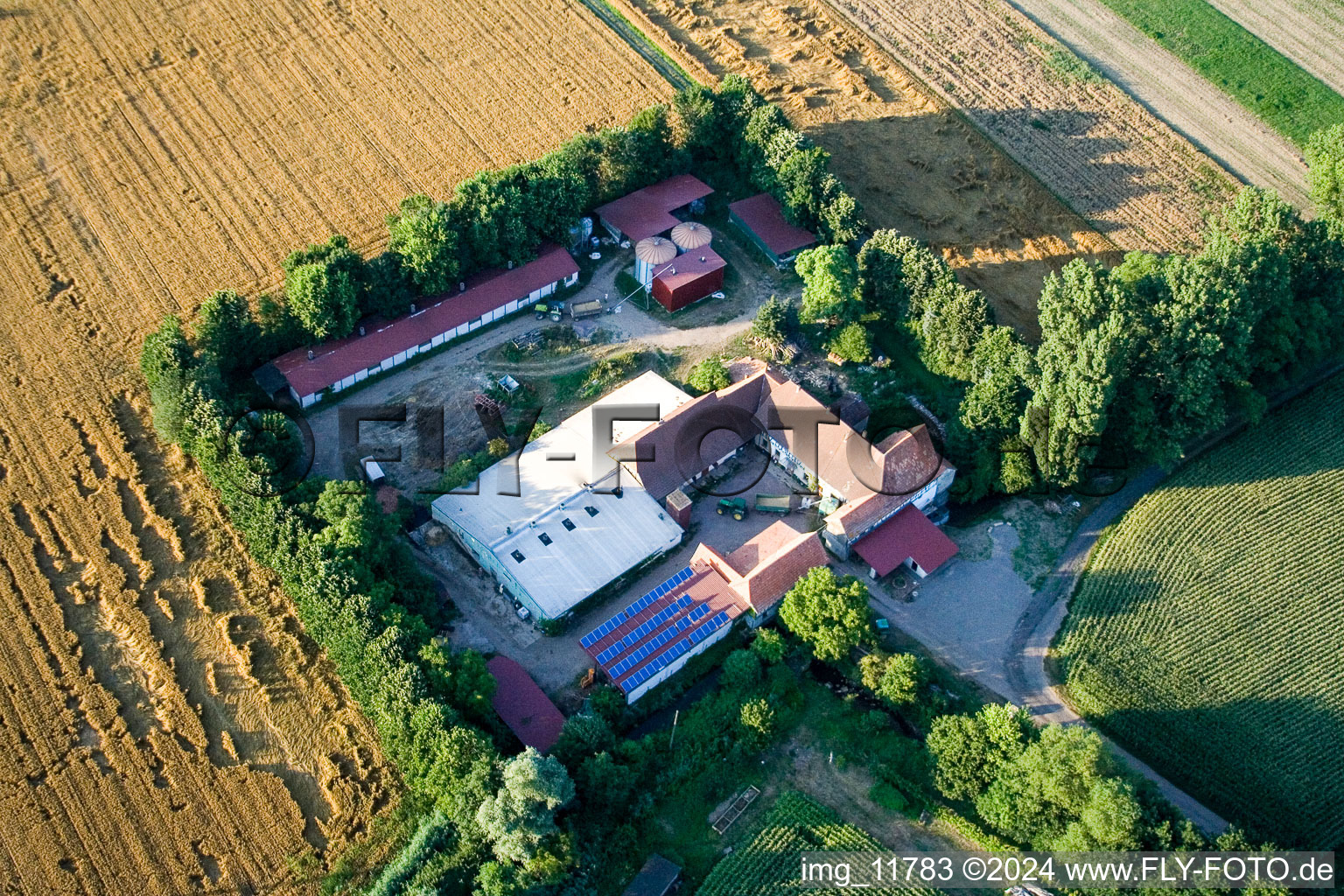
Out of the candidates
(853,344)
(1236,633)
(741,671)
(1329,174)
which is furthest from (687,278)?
(1329,174)

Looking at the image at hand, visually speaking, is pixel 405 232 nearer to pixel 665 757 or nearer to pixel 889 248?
pixel 889 248

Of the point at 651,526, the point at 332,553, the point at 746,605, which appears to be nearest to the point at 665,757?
the point at 746,605

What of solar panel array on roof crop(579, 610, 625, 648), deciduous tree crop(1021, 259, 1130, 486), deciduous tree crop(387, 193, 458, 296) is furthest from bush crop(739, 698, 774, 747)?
deciduous tree crop(387, 193, 458, 296)

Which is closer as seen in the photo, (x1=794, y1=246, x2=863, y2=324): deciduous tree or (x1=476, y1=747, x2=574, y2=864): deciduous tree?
(x1=476, y1=747, x2=574, y2=864): deciduous tree

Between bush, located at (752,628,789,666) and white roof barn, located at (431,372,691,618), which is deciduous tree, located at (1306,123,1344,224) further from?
white roof barn, located at (431,372,691,618)

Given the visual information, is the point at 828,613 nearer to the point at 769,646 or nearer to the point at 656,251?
the point at 769,646

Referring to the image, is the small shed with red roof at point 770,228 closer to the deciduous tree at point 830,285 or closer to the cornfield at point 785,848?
the deciduous tree at point 830,285
